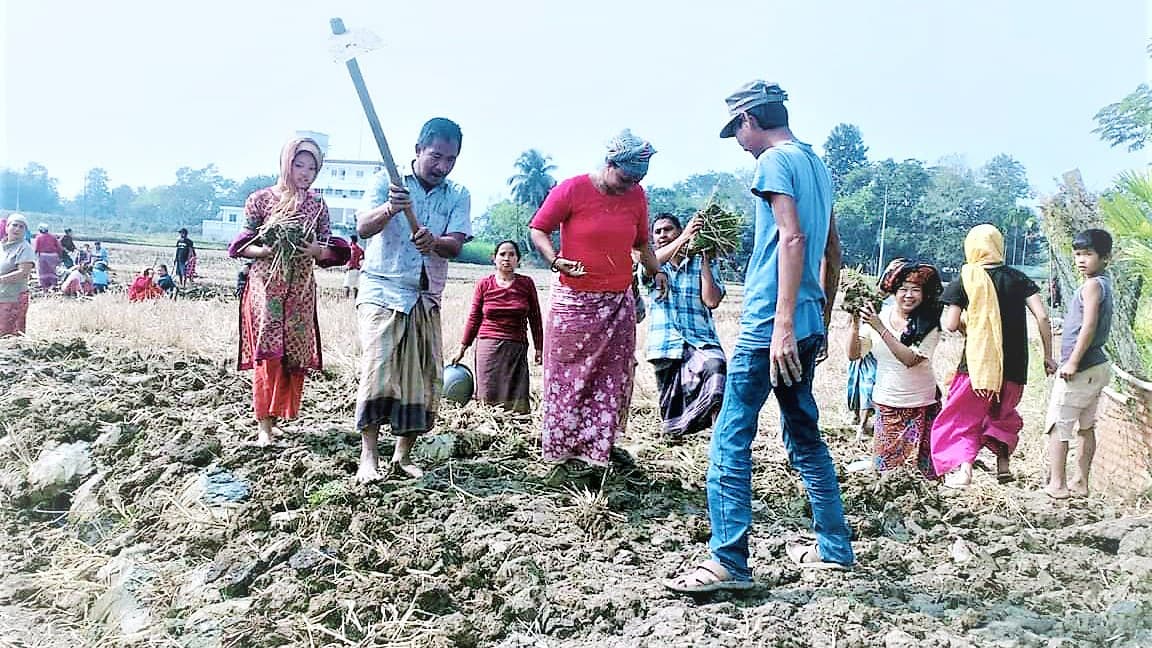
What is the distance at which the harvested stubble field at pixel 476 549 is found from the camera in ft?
9.59

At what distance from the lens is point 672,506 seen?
4.03 metres

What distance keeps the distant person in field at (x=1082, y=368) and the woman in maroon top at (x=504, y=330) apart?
3136 millimetres

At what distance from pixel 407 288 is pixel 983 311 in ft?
10.4

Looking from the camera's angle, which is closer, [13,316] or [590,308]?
[590,308]

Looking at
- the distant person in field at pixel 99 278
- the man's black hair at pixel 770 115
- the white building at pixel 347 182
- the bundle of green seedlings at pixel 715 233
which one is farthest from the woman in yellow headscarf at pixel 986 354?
the distant person in field at pixel 99 278

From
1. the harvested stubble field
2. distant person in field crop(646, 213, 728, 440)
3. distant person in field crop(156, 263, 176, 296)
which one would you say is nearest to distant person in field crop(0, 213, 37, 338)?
the harvested stubble field

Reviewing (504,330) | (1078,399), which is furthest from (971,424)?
(504,330)

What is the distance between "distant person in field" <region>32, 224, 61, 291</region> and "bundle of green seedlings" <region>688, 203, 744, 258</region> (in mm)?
13568

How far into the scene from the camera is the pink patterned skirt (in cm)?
407

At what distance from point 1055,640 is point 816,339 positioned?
3.87 ft

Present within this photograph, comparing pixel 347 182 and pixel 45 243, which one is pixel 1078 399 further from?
pixel 347 182

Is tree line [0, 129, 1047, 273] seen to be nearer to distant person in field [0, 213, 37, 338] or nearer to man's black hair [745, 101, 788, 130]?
distant person in field [0, 213, 37, 338]

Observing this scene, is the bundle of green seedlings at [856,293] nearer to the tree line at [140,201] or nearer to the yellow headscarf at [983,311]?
the yellow headscarf at [983,311]

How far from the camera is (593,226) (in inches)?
157
